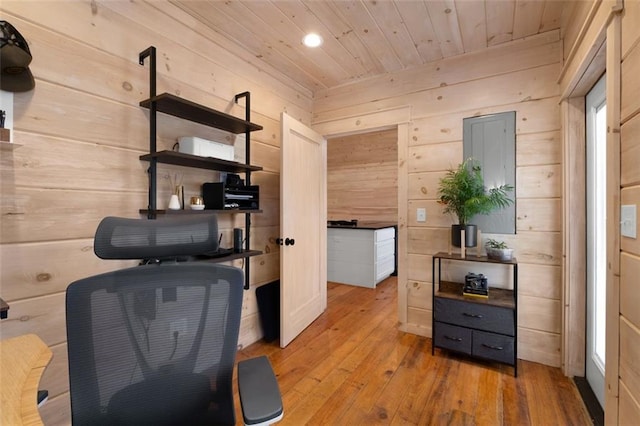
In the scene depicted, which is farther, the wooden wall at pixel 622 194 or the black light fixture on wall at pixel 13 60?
the black light fixture on wall at pixel 13 60

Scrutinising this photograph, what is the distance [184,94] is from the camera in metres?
2.02

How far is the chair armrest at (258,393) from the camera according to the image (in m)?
0.79

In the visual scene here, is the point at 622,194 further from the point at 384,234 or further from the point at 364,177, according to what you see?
the point at 364,177

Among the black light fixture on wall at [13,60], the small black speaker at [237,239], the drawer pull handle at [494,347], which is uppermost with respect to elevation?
the black light fixture on wall at [13,60]

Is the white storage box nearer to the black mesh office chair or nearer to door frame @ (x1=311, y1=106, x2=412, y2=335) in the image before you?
the black mesh office chair

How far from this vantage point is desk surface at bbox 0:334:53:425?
2.03 feet

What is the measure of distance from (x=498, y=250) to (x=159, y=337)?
229cm

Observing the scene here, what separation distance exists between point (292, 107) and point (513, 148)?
2.08m

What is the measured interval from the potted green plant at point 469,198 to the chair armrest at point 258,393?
191 cm

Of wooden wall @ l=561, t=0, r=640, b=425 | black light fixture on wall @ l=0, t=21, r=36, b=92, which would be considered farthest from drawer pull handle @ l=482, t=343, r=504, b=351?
black light fixture on wall @ l=0, t=21, r=36, b=92

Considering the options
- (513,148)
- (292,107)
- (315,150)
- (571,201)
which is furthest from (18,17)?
(571,201)

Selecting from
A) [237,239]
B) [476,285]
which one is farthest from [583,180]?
[237,239]

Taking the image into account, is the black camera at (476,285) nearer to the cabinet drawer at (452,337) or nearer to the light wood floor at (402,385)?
the cabinet drawer at (452,337)

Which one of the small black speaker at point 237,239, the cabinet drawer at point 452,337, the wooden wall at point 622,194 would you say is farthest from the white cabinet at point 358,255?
the wooden wall at point 622,194
